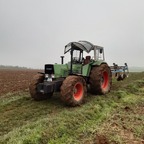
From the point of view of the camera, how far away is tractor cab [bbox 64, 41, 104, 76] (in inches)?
399

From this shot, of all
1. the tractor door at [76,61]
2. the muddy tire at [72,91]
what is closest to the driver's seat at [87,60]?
the tractor door at [76,61]

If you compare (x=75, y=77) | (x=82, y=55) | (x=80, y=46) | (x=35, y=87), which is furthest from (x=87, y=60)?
(x=35, y=87)

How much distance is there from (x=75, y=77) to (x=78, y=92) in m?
0.81

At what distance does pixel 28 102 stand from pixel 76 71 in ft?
8.34

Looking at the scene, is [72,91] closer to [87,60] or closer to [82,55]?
[87,60]

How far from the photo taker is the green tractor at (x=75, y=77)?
8578mm

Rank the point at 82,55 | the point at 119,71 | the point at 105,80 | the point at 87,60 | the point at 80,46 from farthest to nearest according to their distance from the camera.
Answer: the point at 119,71
the point at 105,80
the point at 82,55
the point at 87,60
the point at 80,46

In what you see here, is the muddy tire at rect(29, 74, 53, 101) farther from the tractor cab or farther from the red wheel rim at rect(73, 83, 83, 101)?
the red wheel rim at rect(73, 83, 83, 101)

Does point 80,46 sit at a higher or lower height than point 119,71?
higher

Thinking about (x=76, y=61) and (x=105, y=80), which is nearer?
(x=76, y=61)

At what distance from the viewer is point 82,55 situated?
35.4 ft

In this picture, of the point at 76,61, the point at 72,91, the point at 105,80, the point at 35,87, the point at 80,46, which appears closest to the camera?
the point at 72,91

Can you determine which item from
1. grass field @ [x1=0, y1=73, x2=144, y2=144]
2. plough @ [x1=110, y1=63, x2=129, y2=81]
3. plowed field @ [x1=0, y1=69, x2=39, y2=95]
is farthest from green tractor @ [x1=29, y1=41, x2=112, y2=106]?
plowed field @ [x1=0, y1=69, x2=39, y2=95]

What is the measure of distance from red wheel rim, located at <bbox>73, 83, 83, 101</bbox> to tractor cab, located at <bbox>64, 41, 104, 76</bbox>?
1006 millimetres
